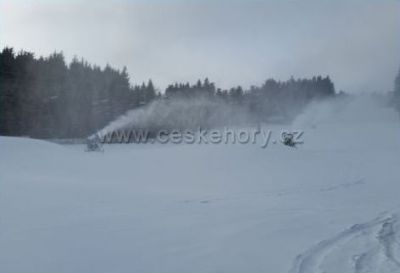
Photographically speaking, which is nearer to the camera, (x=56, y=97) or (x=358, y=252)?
(x=358, y=252)

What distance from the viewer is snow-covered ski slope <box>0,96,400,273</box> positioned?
643 cm

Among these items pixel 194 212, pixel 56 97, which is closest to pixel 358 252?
pixel 194 212

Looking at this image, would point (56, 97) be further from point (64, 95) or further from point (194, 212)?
point (194, 212)

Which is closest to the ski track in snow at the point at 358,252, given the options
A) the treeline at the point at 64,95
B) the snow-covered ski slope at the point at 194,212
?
the snow-covered ski slope at the point at 194,212

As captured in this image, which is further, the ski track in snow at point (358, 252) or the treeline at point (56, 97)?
the treeline at point (56, 97)

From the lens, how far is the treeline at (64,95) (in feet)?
127

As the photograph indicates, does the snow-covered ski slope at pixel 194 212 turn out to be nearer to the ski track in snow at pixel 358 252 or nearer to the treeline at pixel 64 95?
the ski track in snow at pixel 358 252

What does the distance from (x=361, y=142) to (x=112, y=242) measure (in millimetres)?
31362

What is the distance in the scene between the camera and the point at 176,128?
37.8 metres

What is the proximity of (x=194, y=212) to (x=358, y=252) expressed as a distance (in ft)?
10.8

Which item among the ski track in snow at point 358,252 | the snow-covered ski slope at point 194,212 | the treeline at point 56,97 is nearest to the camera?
the ski track in snow at point 358,252

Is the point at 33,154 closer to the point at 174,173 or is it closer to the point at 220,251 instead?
the point at 174,173

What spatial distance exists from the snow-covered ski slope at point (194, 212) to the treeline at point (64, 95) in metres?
23.7

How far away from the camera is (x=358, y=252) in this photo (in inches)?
277
